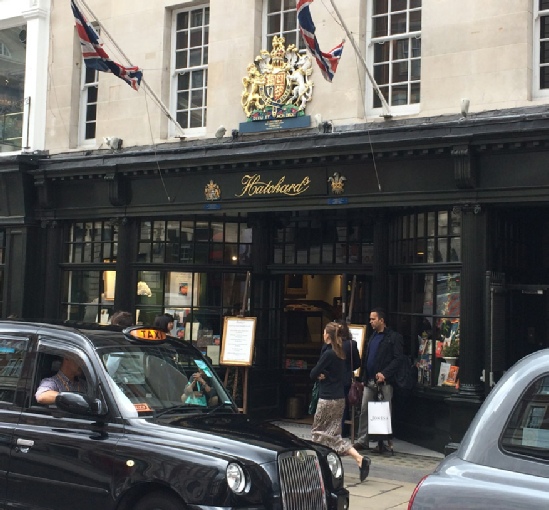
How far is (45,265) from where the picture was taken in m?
17.0

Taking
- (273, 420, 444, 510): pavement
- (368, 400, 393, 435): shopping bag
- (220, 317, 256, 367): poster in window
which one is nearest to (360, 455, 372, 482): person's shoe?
(273, 420, 444, 510): pavement

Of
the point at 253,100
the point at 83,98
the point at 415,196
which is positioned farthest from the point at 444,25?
the point at 83,98

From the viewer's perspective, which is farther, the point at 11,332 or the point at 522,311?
the point at 522,311

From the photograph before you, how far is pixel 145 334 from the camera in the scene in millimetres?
7223

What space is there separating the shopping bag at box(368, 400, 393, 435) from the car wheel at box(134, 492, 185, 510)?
6179 millimetres

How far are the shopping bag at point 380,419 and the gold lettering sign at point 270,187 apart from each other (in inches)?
138

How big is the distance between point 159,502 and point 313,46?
763cm

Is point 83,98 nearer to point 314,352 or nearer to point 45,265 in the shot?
point 45,265

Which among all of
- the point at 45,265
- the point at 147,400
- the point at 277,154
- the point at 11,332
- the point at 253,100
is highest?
the point at 253,100

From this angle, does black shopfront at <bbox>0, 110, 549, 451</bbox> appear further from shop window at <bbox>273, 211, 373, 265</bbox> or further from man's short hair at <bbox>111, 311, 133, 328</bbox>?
man's short hair at <bbox>111, 311, 133, 328</bbox>

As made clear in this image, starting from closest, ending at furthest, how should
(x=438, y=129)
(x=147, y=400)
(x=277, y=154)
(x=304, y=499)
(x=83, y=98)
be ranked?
1. (x=304, y=499)
2. (x=147, y=400)
3. (x=438, y=129)
4. (x=277, y=154)
5. (x=83, y=98)

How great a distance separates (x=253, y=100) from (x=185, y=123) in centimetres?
175

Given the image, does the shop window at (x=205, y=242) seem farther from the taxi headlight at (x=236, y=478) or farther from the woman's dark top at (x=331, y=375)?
the taxi headlight at (x=236, y=478)

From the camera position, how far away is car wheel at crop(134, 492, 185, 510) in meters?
5.89
